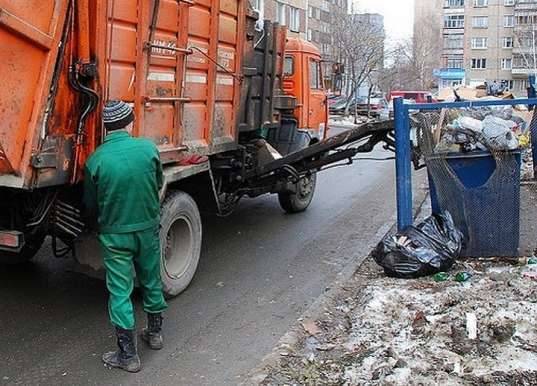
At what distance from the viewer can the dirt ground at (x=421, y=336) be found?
13.5 feet

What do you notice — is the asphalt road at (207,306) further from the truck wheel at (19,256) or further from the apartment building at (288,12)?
the apartment building at (288,12)

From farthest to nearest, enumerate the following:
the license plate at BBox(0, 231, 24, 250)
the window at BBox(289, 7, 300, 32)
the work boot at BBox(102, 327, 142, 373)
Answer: the window at BBox(289, 7, 300, 32)
the license plate at BBox(0, 231, 24, 250)
the work boot at BBox(102, 327, 142, 373)

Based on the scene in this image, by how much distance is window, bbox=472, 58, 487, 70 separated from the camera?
3445 inches

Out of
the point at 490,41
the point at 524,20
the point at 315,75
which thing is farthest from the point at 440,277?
the point at 490,41

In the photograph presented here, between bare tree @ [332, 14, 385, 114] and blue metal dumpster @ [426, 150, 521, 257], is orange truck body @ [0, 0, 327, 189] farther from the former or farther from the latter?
bare tree @ [332, 14, 385, 114]

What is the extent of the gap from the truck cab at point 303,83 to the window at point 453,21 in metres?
87.3

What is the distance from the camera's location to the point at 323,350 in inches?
189

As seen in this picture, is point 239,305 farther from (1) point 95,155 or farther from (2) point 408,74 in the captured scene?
(2) point 408,74

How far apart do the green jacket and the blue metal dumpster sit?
3.17 meters

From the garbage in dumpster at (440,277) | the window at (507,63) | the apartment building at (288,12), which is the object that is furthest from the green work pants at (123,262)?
the window at (507,63)

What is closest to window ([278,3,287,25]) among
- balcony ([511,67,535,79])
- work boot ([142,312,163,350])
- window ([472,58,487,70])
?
work boot ([142,312,163,350])

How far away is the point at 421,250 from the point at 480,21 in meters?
88.6

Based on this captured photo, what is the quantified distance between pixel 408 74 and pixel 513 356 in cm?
6753

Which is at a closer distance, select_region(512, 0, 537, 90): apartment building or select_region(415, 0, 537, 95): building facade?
select_region(512, 0, 537, 90): apartment building
